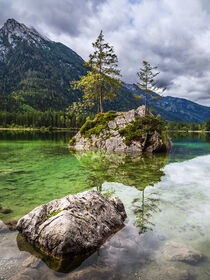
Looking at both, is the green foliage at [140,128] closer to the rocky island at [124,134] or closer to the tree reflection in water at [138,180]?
the rocky island at [124,134]

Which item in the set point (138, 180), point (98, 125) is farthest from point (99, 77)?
point (138, 180)

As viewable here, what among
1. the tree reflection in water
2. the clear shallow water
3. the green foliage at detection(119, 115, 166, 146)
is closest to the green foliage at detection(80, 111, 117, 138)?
the green foliage at detection(119, 115, 166, 146)

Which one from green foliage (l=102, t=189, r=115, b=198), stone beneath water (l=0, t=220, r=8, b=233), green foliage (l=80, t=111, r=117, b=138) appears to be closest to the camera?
stone beneath water (l=0, t=220, r=8, b=233)

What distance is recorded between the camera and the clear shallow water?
4066mm

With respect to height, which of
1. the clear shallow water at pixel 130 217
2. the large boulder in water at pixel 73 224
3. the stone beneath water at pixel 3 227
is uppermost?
the large boulder in water at pixel 73 224

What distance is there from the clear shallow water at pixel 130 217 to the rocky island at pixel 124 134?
11237 millimetres

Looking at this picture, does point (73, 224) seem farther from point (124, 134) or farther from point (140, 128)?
point (140, 128)

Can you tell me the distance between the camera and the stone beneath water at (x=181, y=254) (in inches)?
174

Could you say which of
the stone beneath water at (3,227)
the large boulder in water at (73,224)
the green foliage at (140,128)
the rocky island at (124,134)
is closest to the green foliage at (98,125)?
the rocky island at (124,134)

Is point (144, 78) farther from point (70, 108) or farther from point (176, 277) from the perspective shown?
point (176, 277)

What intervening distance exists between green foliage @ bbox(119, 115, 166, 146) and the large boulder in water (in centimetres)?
1890

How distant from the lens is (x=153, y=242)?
5.10 meters

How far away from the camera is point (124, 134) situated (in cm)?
2570

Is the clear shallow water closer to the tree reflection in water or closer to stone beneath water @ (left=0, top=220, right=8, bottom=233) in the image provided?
the tree reflection in water
